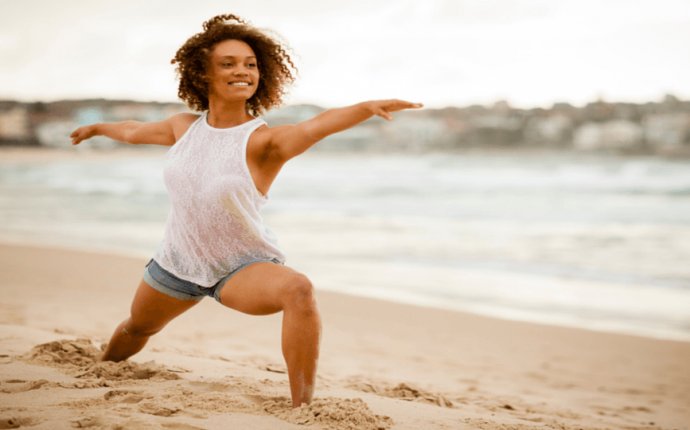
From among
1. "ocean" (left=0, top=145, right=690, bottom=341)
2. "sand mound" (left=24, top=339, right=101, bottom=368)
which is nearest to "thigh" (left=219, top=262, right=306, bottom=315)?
"sand mound" (left=24, top=339, right=101, bottom=368)

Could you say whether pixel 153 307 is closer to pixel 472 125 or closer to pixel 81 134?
pixel 81 134

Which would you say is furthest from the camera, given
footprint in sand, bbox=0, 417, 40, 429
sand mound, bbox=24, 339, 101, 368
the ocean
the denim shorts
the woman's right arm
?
the ocean

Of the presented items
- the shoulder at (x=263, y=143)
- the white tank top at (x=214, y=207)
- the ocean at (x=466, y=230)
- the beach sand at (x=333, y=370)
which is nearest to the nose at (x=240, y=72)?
the white tank top at (x=214, y=207)

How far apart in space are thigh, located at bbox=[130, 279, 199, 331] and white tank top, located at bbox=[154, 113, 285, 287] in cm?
19

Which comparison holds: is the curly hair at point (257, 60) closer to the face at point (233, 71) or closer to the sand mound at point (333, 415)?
the face at point (233, 71)

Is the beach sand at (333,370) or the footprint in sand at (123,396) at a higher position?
the footprint in sand at (123,396)

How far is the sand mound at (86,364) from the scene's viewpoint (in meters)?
4.09

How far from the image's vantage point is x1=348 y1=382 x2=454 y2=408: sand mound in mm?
4336

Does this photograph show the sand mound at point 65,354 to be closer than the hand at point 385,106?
No

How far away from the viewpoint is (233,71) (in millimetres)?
3783

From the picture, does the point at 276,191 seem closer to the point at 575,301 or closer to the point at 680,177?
the point at 680,177

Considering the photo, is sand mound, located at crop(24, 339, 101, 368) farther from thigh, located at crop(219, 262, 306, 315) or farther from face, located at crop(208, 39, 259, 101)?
face, located at crop(208, 39, 259, 101)

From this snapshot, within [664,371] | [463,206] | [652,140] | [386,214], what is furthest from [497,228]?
[652,140]

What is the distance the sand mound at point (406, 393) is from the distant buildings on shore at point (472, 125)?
107ft
